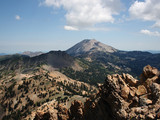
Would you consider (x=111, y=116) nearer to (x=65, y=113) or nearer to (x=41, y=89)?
(x=65, y=113)

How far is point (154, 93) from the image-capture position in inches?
848

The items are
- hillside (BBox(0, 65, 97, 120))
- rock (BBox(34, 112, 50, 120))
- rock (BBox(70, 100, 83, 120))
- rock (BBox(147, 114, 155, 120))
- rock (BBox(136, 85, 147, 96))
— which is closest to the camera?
rock (BBox(147, 114, 155, 120))

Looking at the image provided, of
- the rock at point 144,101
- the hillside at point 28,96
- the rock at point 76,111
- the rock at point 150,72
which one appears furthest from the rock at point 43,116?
the hillside at point 28,96

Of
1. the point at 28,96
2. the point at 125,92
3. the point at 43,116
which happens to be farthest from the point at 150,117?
the point at 28,96

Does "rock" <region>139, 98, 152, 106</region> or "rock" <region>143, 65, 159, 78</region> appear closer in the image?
"rock" <region>139, 98, 152, 106</region>

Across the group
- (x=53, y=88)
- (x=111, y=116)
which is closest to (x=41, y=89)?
(x=53, y=88)

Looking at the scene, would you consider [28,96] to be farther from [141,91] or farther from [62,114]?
[141,91]

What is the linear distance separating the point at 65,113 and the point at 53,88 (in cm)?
13539

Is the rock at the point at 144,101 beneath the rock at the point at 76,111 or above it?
above

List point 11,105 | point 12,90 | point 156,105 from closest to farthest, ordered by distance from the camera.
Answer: point 156,105 < point 11,105 < point 12,90

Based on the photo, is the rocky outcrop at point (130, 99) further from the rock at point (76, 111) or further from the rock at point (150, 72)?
Answer: the rock at point (76, 111)

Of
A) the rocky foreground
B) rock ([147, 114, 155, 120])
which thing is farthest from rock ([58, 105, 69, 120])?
rock ([147, 114, 155, 120])

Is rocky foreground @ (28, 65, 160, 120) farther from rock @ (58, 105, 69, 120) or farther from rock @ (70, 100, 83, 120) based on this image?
rock @ (58, 105, 69, 120)

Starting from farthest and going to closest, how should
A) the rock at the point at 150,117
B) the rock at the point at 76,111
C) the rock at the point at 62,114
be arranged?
the rock at the point at 62,114
the rock at the point at 76,111
the rock at the point at 150,117
